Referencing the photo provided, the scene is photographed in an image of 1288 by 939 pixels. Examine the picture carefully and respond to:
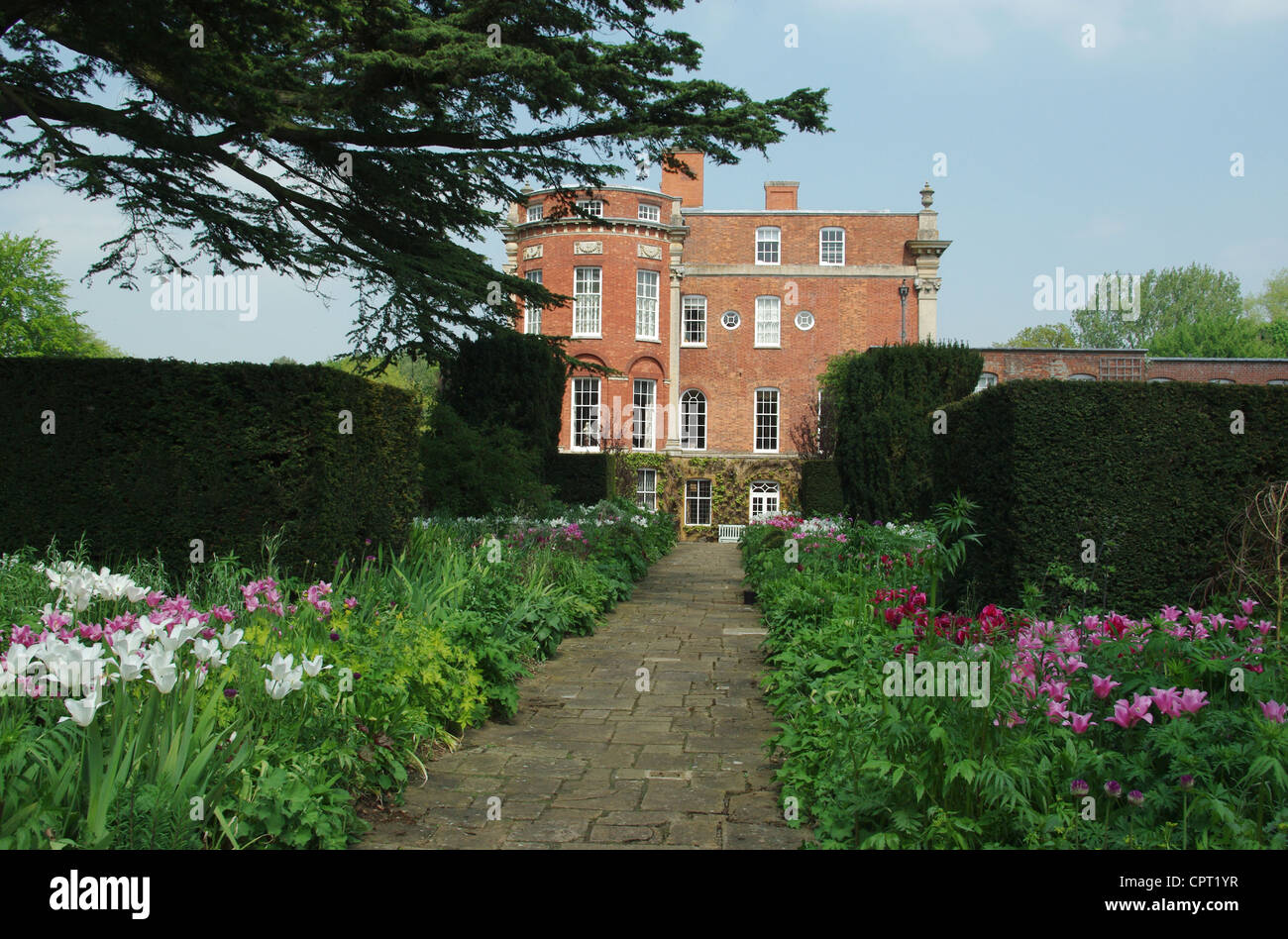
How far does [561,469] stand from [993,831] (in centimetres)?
1686

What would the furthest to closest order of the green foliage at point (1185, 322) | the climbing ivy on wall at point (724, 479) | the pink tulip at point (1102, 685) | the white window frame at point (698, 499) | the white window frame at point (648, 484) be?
the green foliage at point (1185, 322) < the white window frame at point (698, 499) < the white window frame at point (648, 484) < the climbing ivy on wall at point (724, 479) < the pink tulip at point (1102, 685)

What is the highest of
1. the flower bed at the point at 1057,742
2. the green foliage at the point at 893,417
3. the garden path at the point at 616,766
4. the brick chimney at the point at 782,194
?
the brick chimney at the point at 782,194

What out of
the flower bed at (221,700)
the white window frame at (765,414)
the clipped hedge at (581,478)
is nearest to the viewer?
the flower bed at (221,700)

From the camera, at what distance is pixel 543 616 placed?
7391 millimetres

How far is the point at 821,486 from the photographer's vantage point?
2147 cm

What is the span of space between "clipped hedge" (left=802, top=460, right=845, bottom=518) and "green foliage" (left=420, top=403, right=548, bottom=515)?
33.5 ft

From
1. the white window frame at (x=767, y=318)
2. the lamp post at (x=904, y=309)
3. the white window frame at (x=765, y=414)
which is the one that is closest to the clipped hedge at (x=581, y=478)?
the white window frame at (x=765, y=414)

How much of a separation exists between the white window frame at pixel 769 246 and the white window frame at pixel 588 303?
252 inches

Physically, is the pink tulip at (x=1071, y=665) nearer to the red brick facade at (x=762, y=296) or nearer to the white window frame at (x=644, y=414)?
the white window frame at (x=644, y=414)

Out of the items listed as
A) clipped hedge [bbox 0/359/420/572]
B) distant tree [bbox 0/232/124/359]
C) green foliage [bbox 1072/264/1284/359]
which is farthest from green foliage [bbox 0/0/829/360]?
green foliage [bbox 1072/264/1284/359]

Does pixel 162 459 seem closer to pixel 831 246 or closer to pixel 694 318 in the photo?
pixel 694 318

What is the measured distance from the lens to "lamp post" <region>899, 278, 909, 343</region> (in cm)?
3350

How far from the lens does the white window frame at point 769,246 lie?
1335 inches
